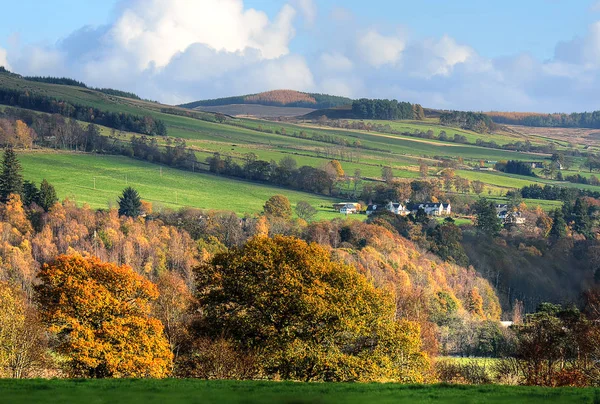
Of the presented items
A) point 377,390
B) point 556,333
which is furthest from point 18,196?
point 377,390

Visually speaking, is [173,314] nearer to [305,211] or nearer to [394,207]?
[305,211]

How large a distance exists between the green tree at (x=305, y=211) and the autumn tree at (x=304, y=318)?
10524cm

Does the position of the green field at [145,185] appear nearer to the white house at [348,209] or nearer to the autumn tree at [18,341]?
the white house at [348,209]

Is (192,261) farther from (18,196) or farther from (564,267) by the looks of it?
(564,267)

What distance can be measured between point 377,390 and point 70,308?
27563mm

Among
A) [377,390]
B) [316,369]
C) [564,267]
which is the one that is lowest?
[564,267]

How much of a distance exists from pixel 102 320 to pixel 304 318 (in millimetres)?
13446

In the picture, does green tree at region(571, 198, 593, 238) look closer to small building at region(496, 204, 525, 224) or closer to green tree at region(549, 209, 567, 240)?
green tree at region(549, 209, 567, 240)

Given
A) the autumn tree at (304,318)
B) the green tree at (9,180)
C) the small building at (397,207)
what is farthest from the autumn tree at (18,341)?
the small building at (397,207)

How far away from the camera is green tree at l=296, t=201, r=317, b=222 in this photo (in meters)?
163

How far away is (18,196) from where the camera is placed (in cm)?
15100

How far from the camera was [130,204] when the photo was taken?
510 ft

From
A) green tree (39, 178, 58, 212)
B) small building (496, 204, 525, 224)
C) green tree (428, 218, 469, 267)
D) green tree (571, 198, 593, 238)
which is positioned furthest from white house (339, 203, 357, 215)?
green tree (39, 178, 58, 212)

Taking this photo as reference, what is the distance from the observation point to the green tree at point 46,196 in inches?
5827
